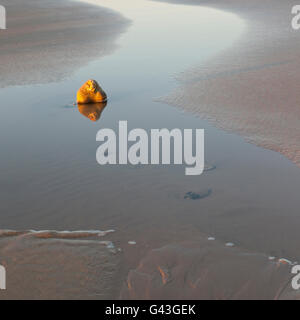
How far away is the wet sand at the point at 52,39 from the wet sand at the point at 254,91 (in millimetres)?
4191

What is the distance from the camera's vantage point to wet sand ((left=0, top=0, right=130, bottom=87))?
44.7 feet

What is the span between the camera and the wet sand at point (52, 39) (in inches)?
536

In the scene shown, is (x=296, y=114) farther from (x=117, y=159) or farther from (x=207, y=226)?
(x=207, y=226)

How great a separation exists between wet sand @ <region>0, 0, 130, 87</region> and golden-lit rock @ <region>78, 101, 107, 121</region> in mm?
2762

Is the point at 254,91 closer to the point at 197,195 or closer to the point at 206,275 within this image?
the point at 197,195

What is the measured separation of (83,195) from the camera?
21.1ft

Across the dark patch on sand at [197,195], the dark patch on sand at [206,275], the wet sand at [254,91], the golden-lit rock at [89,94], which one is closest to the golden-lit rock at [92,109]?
the golden-lit rock at [89,94]

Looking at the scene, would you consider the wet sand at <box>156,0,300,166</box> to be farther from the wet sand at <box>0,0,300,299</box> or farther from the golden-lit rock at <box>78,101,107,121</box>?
the golden-lit rock at <box>78,101,107,121</box>

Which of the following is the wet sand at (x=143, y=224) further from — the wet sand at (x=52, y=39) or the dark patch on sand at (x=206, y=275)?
the wet sand at (x=52, y=39)

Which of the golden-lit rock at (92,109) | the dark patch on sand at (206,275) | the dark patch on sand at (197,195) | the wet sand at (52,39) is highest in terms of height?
the wet sand at (52,39)

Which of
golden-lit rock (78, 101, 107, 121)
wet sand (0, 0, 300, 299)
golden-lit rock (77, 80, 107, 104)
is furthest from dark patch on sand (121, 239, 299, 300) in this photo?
golden-lit rock (77, 80, 107, 104)

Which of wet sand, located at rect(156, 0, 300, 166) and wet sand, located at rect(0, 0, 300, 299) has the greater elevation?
wet sand, located at rect(156, 0, 300, 166)

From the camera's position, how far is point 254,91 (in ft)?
35.7

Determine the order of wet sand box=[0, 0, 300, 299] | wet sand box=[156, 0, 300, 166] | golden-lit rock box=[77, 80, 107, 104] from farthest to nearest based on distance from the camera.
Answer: golden-lit rock box=[77, 80, 107, 104] → wet sand box=[156, 0, 300, 166] → wet sand box=[0, 0, 300, 299]
